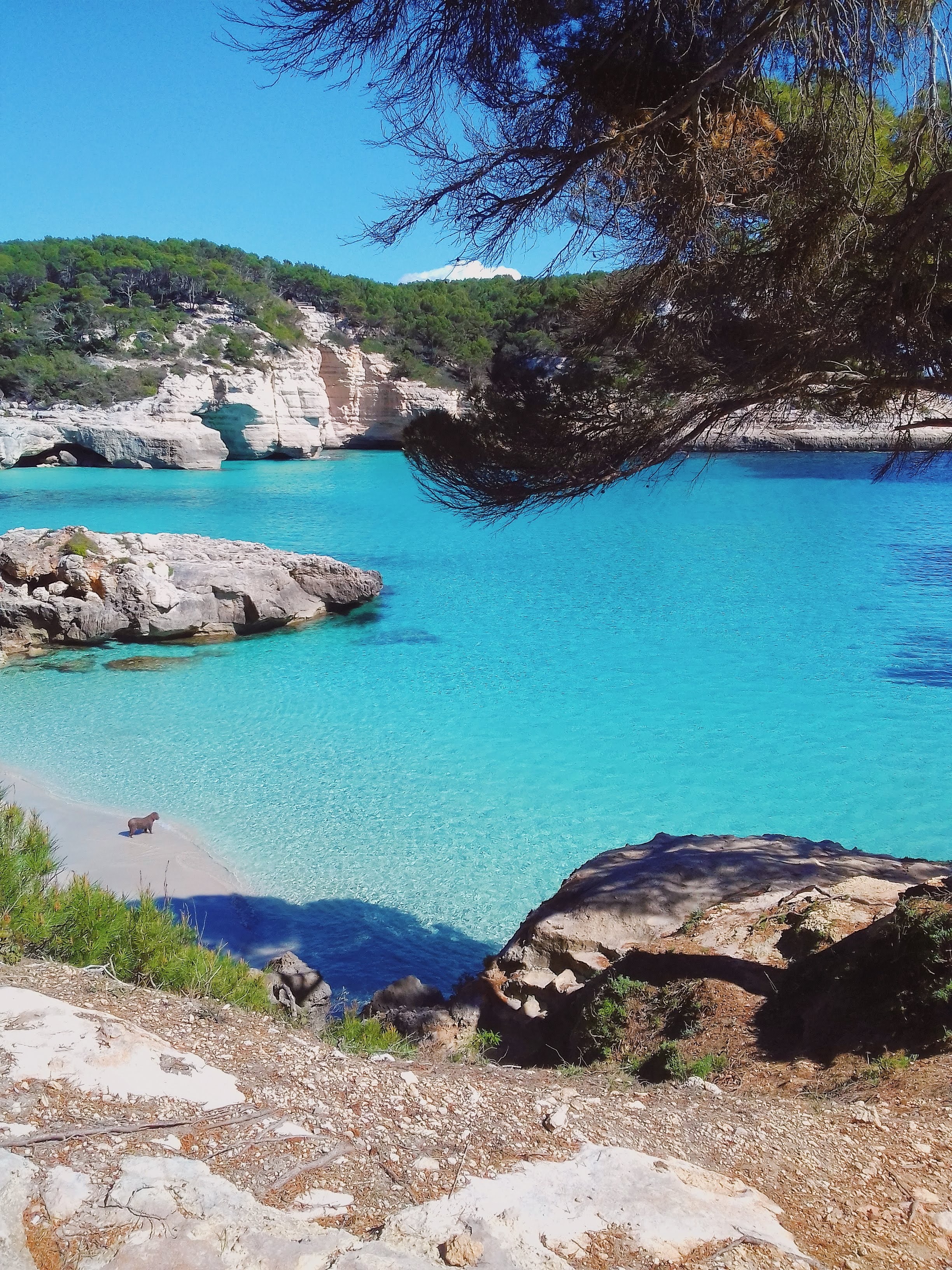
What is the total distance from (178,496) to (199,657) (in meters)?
18.7

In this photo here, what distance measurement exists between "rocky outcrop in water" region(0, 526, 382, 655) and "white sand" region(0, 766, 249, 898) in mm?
5397

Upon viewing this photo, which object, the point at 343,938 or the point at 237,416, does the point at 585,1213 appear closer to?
the point at 343,938

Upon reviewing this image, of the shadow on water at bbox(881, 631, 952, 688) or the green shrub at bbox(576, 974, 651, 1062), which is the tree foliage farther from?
the shadow on water at bbox(881, 631, 952, 688)

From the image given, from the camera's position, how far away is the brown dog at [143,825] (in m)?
7.10

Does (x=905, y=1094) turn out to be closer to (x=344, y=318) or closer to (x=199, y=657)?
(x=199, y=657)

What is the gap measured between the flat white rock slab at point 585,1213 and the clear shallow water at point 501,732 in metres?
3.85

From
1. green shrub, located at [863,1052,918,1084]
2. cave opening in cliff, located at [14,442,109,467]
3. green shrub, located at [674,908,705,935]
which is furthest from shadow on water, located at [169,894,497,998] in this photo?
cave opening in cliff, located at [14,442,109,467]

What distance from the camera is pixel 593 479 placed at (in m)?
4.12

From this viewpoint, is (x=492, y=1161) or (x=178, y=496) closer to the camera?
(x=492, y=1161)

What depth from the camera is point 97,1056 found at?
2.30m

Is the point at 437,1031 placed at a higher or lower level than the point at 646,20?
lower

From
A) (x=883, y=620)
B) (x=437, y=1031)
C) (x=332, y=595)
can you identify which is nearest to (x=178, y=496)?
(x=332, y=595)

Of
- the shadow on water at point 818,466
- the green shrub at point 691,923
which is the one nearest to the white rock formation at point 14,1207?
the green shrub at point 691,923

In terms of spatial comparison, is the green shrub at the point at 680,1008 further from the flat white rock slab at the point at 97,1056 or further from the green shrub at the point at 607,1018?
the flat white rock slab at the point at 97,1056
